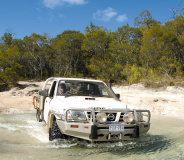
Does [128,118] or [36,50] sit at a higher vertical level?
[36,50]

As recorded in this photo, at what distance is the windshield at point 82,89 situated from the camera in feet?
18.6

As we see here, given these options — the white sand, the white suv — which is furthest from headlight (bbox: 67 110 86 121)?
the white sand

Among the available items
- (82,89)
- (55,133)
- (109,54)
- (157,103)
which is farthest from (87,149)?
(109,54)

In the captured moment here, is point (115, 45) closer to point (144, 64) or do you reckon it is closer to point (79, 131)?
point (144, 64)

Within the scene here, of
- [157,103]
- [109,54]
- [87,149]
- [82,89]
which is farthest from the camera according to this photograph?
[109,54]

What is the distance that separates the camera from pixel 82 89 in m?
5.86

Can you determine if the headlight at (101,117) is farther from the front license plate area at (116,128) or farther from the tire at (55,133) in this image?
the tire at (55,133)

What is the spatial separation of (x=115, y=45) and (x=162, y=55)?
6216 millimetres

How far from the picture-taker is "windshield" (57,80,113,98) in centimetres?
566

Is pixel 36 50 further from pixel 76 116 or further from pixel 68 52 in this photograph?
pixel 76 116

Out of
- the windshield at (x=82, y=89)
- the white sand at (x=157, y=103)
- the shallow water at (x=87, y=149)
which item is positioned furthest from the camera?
the white sand at (x=157, y=103)

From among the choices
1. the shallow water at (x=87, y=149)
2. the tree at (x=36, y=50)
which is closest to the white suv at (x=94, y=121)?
the shallow water at (x=87, y=149)

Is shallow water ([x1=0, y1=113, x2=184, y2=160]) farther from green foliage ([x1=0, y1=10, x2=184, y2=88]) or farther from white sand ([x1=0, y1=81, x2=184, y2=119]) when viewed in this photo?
green foliage ([x1=0, y1=10, x2=184, y2=88])

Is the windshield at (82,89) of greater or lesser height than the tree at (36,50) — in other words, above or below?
below
